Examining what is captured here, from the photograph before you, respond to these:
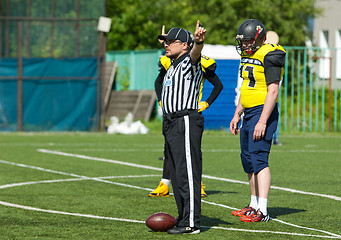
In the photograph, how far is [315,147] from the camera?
60.7ft

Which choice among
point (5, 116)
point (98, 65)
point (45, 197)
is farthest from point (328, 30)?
point (45, 197)

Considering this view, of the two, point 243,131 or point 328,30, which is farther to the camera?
point 328,30

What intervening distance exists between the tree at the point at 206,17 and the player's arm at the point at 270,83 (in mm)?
30330

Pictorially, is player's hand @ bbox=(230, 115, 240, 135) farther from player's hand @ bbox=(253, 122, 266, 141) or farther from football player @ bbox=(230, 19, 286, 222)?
player's hand @ bbox=(253, 122, 266, 141)

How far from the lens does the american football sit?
23.1ft

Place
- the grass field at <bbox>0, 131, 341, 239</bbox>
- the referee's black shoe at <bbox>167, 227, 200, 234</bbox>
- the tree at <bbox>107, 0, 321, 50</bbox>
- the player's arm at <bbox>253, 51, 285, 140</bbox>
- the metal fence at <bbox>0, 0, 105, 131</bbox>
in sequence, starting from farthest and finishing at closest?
the tree at <bbox>107, 0, 321, 50</bbox> < the metal fence at <bbox>0, 0, 105, 131</bbox> < the player's arm at <bbox>253, 51, 285, 140</bbox> < the grass field at <bbox>0, 131, 341, 239</bbox> < the referee's black shoe at <bbox>167, 227, 200, 234</bbox>

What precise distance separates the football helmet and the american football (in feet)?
6.67

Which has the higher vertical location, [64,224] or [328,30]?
[328,30]

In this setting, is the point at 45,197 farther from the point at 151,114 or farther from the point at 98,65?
the point at 151,114

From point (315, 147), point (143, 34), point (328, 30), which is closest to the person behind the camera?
point (315, 147)

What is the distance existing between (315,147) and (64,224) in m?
11.9

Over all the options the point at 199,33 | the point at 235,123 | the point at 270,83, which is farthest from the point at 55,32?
the point at 199,33

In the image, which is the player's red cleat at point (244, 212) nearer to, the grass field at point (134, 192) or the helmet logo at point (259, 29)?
the grass field at point (134, 192)

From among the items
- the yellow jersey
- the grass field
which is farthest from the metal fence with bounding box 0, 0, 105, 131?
the yellow jersey
